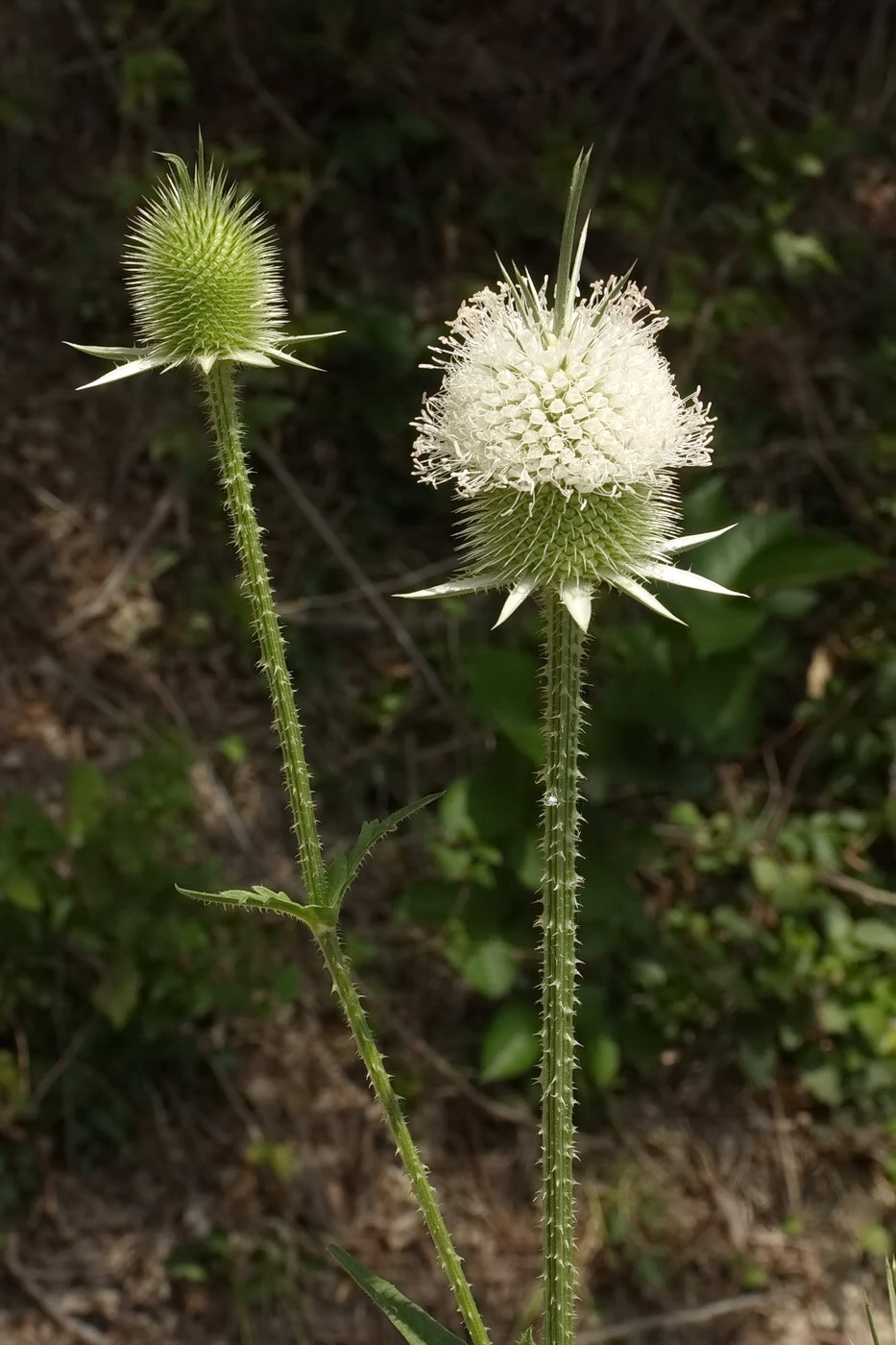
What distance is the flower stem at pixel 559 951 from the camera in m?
1.55

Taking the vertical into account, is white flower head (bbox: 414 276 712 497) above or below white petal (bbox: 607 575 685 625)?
above

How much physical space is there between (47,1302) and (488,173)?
4.33 metres

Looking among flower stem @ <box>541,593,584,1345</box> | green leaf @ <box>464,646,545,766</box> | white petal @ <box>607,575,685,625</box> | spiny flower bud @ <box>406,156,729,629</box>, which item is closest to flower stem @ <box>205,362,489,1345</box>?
flower stem @ <box>541,593,584,1345</box>

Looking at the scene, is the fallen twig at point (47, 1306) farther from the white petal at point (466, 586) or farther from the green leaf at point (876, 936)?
the white petal at point (466, 586)

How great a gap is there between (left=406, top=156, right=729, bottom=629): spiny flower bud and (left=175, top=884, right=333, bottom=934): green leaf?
42 centimetres

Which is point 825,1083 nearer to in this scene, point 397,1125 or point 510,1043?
point 510,1043

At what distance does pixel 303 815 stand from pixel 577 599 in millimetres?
457

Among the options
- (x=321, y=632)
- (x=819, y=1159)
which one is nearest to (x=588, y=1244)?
(x=819, y=1159)

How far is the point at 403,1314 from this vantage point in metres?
1.57

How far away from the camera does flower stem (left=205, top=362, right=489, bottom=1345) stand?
5.20 feet

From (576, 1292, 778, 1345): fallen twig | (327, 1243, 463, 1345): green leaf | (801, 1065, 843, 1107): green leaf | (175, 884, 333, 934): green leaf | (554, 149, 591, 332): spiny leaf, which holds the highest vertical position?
(554, 149, 591, 332): spiny leaf

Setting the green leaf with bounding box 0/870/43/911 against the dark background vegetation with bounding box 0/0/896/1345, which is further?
the dark background vegetation with bounding box 0/0/896/1345

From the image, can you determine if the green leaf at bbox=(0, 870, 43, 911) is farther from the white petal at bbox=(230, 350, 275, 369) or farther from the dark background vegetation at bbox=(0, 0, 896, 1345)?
the white petal at bbox=(230, 350, 275, 369)

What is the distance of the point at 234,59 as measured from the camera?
16.3 feet
